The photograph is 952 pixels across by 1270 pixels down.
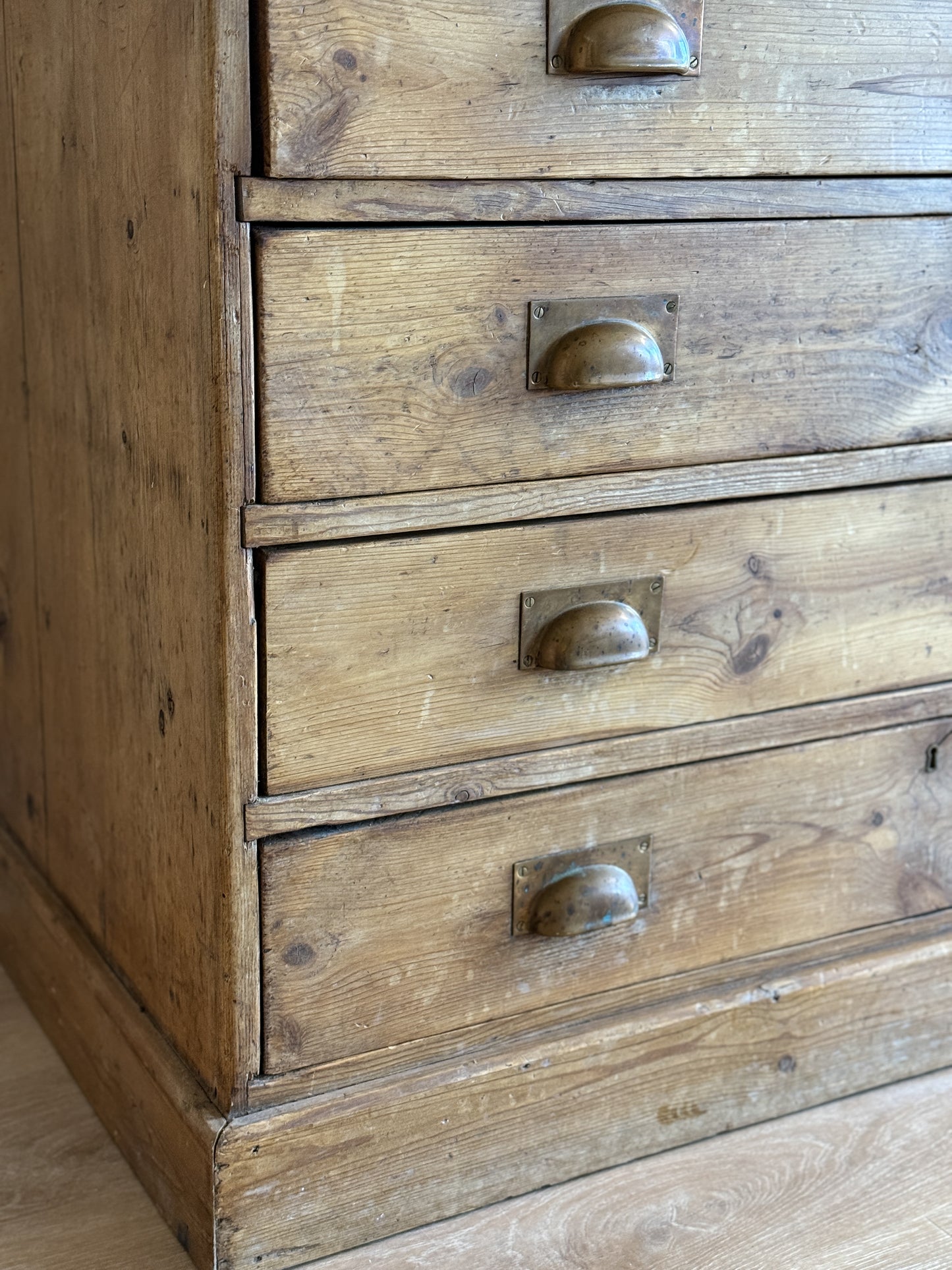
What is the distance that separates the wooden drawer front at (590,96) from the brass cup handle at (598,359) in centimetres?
11

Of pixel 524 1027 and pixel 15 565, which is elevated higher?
pixel 15 565

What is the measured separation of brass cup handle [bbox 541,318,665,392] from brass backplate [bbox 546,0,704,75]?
0.18 m

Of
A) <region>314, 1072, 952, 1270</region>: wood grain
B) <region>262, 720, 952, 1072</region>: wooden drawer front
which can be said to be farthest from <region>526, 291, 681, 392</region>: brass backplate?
<region>314, 1072, 952, 1270</region>: wood grain

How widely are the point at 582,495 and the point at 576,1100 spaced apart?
0.53m

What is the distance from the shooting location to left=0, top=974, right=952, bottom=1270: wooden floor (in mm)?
1183

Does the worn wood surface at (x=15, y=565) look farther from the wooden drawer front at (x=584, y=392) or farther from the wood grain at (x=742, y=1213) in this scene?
the wood grain at (x=742, y=1213)

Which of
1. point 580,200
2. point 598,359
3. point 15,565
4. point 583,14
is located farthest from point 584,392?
point 15,565

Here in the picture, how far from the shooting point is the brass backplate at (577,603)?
1.15m

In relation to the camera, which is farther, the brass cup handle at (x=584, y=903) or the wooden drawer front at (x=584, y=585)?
the brass cup handle at (x=584, y=903)

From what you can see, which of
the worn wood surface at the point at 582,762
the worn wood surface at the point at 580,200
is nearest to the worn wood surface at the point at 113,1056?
the worn wood surface at the point at 582,762

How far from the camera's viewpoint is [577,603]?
3.81 ft

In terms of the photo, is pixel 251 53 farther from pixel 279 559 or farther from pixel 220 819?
pixel 220 819

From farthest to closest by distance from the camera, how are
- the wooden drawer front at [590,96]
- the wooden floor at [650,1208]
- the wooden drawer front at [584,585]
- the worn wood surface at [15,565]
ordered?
the worn wood surface at [15,565] < the wooden floor at [650,1208] < the wooden drawer front at [584,585] < the wooden drawer front at [590,96]

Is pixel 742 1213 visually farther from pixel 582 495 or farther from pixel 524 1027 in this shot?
pixel 582 495
